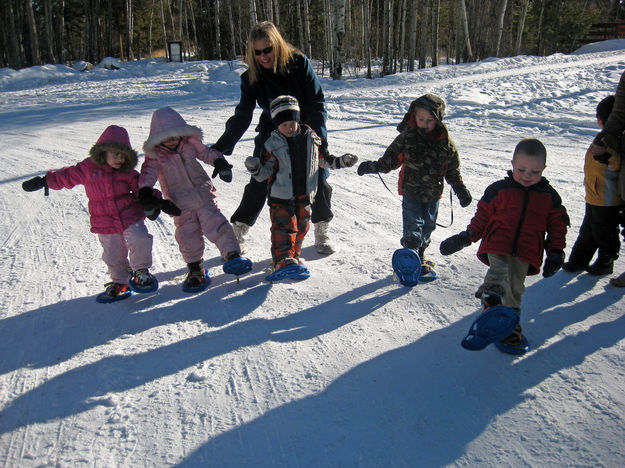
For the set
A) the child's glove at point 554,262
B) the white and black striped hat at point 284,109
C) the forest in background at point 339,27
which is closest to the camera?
the child's glove at point 554,262

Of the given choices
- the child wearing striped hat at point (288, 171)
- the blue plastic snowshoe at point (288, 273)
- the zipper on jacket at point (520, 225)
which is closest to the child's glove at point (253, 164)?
the child wearing striped hat at point (288, 171)

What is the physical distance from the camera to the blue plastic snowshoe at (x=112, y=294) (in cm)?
306

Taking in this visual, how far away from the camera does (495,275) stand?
7.92ft

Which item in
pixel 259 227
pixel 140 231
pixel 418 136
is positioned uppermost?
pixel 418 136

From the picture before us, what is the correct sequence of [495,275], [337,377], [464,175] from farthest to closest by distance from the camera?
[464,175] → [495,275] → [337,377]

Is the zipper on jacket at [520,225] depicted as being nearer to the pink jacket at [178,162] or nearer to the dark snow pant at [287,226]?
the dark snow pant at [287,226]

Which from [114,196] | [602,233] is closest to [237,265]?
[114,196]

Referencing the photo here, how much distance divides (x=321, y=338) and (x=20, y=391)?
1559 mm

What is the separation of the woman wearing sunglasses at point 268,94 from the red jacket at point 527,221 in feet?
4.78

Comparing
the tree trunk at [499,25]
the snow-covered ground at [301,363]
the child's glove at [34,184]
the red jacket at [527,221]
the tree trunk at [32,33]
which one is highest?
the tree trunk at [32,33]

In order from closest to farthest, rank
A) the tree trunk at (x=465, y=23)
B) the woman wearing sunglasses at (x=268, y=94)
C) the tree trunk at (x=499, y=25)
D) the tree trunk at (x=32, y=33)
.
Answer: the woman wearing sunglasses at (x=268, y=94)
the tree trunk at (x=499, y=25)
the tree trunk at (x=465, y=23)
the tree trunk at (x=32, y=33)

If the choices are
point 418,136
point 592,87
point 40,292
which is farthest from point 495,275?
point 592,87

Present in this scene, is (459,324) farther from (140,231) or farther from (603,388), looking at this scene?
(140,231)

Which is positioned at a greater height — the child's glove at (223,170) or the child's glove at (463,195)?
the child's glove at (223,170)
